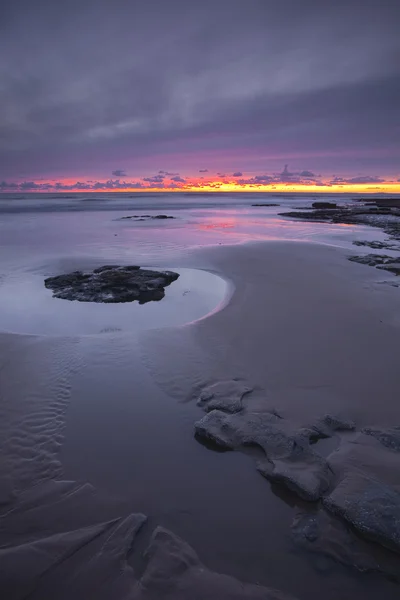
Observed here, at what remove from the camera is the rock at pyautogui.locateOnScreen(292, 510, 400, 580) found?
2.12m

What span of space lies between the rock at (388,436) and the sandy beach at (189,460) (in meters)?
0.07

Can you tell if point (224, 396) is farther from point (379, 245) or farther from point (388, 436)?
point (379, 245)

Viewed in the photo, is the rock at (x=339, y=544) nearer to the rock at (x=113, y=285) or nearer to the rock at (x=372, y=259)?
the rock at (x=113, y=285)

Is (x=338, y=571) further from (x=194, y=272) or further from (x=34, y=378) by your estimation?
(x=194, y=272)

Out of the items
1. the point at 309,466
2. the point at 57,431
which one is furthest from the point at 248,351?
the point at 57,431

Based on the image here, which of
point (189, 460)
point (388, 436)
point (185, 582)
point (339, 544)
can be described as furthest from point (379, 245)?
point (185, 582)

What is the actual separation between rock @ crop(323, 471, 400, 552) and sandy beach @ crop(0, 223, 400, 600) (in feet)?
0.08

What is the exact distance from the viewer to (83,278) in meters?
8.79

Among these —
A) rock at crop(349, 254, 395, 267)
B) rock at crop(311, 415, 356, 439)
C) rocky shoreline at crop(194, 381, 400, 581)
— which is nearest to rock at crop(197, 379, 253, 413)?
rocky shoreline at crop(194, 381, 400, 581)

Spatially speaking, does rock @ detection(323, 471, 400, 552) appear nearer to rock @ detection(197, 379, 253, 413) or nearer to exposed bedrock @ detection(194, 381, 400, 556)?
exposed bedrock @ detection(194, 381, 400, 556)

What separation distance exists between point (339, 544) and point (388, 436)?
52.6 inches

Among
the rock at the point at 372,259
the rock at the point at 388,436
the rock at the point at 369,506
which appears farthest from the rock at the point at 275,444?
the rock at the point at 372,259

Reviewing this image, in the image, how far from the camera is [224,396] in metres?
3.84

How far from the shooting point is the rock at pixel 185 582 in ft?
6.42
